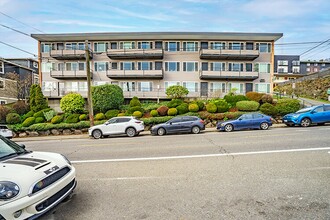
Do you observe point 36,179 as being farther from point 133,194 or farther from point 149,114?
point 149,114

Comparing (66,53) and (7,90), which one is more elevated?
(66,53)

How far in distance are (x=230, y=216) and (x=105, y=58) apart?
3128 cm

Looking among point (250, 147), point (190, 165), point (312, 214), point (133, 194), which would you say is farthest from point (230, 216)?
point (250, 147)

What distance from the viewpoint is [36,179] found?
9.68 feet

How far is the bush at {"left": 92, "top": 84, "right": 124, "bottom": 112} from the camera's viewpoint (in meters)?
22.9

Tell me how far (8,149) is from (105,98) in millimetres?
19489

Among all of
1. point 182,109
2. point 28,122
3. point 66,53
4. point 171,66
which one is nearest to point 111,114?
point 182,109

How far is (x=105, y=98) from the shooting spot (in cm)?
2295

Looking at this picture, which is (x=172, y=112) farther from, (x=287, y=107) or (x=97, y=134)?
(x=287, y=107)

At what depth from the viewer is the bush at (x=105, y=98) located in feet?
75.0

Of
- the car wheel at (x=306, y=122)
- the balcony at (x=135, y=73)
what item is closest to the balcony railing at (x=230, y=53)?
the balcony at (x=135, y=73)

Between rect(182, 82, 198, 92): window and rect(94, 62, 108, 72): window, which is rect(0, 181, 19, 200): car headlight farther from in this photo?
rect(94, 62, 108, 72): window

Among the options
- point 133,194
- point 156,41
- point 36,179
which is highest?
point 156,41

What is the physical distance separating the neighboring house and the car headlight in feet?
124
